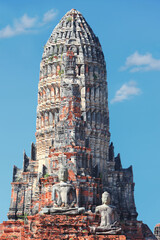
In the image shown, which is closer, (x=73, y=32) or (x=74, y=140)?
(x=74, y=140)

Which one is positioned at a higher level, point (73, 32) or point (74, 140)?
point (73, 32)

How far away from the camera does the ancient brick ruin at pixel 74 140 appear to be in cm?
5712

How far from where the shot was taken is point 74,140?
57281 mm

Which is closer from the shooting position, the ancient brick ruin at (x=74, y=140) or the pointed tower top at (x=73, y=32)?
the ancient brick ruin at (x=74, y=140)

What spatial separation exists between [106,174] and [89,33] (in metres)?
22.7

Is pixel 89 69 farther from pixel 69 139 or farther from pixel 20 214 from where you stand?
pixel 69 139

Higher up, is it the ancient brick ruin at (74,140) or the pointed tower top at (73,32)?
the pointed tower top at (73,32)

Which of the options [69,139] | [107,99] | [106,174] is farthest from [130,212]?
[69,139]

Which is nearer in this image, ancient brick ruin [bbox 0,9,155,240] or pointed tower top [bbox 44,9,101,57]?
ancient brick ruin [bbox 0,9,155,240]

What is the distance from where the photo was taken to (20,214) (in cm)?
7831

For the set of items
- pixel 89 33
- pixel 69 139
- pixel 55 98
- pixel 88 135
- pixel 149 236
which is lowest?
pixel 149 236

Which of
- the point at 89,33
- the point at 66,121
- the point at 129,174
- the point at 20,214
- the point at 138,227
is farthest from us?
the point at 89,33

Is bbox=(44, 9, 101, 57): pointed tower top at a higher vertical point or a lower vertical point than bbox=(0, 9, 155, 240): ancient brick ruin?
higher

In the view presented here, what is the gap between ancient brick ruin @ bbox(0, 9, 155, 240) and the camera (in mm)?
57125
